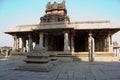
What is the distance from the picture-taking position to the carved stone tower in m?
31.9

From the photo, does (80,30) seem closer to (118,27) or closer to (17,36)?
(118,27)

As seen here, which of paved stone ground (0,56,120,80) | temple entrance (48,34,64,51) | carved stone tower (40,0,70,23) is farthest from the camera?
carved stone tower (40,0,70,23)

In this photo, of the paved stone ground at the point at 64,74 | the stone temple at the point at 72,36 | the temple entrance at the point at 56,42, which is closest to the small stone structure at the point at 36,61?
the paved stone ground at the point at 64,74

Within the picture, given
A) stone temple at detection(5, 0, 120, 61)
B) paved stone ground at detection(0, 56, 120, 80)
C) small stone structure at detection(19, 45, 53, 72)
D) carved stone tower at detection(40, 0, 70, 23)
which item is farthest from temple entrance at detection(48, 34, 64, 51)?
paved stone ground at detection(0, 56, 120, 80)

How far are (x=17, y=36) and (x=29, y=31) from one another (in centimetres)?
324

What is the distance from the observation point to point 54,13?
3334cm

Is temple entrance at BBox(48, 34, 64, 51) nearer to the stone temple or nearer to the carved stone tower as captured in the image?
the stone temple

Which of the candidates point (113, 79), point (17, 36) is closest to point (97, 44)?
point (17, 36)

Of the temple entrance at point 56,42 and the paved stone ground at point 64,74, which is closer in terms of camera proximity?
the paved stone ground at point 64,74

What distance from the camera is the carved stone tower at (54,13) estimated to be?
105 ft

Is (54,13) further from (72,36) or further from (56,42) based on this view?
(72,36)

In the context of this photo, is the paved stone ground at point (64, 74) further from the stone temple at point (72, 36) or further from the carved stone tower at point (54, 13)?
the carved stone tower at point (54, 13)

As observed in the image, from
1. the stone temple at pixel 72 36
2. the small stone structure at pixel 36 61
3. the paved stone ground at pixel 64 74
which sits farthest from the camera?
the stone temple at pixel 72 36

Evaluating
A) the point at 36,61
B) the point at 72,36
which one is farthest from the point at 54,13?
the point at 36,61
